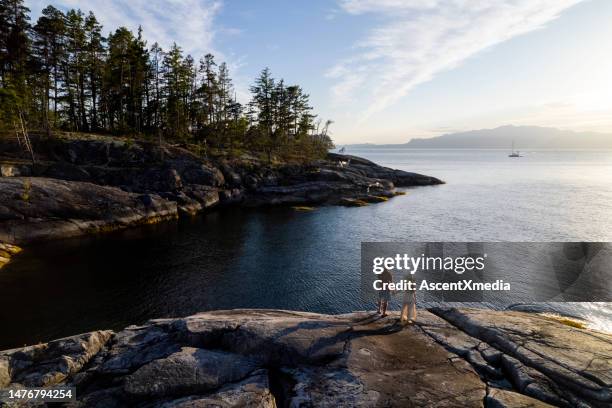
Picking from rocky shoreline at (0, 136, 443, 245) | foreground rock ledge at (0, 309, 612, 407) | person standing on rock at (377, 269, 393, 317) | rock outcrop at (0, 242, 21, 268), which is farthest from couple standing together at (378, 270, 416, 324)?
rocky shoreline at (0, 136, 443, 245)

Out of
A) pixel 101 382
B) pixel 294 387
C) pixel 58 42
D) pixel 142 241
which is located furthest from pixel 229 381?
pixel 58 42

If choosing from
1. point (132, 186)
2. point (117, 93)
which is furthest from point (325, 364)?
point (117, 93)

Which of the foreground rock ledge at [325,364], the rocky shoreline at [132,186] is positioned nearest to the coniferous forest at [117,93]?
the rocky shoreline at [132,186]

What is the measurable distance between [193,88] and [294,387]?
93.5 metres

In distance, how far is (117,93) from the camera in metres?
77.6

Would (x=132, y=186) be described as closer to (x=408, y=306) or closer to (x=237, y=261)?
(x=237, y=261)

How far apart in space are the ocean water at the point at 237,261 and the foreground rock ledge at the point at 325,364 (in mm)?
12094

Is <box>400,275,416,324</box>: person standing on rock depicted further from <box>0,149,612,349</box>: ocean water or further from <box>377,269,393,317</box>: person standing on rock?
<box>0,149,612,349</box>: ocean water

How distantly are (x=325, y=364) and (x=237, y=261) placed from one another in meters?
27.3

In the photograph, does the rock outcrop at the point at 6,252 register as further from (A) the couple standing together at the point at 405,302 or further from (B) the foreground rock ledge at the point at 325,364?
(A) the couple standing together at the point at 405,302

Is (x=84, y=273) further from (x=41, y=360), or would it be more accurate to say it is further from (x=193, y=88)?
(x=193, y=88)

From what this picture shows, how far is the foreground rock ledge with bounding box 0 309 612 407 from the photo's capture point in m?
10.9

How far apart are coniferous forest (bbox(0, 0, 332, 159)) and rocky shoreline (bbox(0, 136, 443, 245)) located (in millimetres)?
7046

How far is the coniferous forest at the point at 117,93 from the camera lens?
207 ft
